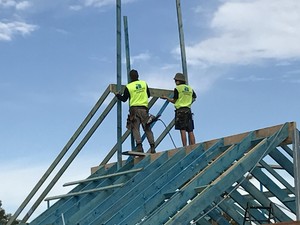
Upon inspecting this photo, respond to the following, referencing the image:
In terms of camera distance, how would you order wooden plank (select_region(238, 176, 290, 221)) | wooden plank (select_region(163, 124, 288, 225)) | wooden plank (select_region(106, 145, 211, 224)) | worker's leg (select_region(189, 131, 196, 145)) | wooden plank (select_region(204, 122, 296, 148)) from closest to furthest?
wooden plank (select_region(163, 124, 288, 225))
wooden plank (select_region(106, 145, 211, 224))
wooden plank (select_region(204, 122, 296, 148))
wooden plank (select_region(238, 176, 290, 221))
worker's leg (select_region(189, 131, 196, 145))

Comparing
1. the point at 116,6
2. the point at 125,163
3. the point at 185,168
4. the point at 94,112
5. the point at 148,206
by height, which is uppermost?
the point at 116,6

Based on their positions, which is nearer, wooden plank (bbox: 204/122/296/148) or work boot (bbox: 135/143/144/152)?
wooden plank (bbox: 204/122/296/148)

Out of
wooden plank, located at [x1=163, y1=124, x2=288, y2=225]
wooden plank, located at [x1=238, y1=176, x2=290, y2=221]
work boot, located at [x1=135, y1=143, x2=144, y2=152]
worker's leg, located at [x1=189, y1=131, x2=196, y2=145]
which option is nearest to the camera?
wooden plank, located at [x1=163, y1=124, x2=288, y2=225]

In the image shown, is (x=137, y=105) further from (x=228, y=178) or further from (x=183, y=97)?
(x=228, y=178)

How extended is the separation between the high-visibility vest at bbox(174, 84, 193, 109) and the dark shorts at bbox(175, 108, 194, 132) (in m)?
0.10

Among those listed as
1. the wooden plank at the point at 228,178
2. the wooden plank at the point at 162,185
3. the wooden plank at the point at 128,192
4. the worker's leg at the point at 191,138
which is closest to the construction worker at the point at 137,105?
the worker's leg at the point at 191,138

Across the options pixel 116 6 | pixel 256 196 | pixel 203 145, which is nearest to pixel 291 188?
pixel 256 196

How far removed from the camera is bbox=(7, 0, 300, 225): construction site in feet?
32.5

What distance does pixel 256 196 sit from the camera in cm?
1127

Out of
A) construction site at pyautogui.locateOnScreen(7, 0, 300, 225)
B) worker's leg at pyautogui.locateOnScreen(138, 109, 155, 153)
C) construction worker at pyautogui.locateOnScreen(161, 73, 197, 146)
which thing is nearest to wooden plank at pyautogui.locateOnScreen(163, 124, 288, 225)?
construction site at pyautogui.locateOnScreen(7, 0, 300, 225)

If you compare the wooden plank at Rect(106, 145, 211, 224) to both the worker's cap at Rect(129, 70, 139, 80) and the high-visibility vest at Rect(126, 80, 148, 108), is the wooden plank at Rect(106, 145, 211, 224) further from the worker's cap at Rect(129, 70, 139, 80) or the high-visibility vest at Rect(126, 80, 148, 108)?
the worker's cap at Rect(129, 70, 139, 80)

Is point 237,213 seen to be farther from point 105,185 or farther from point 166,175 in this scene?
point 105,185

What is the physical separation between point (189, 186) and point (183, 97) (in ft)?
11.6

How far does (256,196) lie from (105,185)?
3.21 meters
